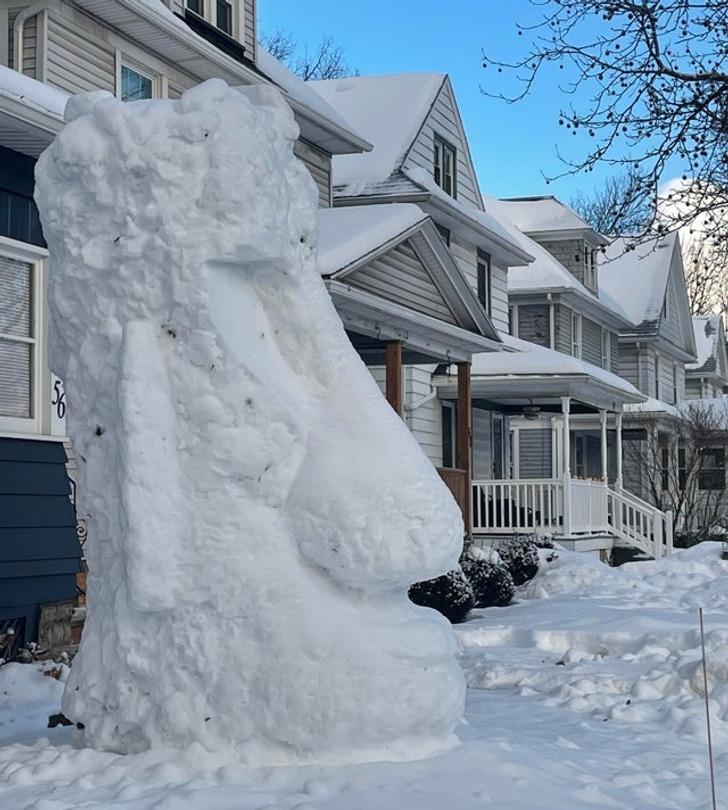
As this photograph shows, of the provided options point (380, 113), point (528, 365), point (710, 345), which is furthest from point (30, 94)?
point (710, 345)

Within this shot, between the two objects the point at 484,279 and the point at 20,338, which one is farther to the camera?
the point at 484,279

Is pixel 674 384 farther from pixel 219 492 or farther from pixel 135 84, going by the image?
pixel 219 492

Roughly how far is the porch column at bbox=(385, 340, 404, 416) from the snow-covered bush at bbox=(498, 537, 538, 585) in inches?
98.0

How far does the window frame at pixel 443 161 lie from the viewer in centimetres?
2269

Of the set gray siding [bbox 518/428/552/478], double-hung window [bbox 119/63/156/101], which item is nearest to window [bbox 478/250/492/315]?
gray siding [bbox 518/428/552/478]

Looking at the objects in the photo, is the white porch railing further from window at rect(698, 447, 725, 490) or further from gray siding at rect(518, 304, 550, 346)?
window at rect(698, 447, 725, 490)

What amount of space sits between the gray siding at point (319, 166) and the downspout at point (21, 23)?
5853mm

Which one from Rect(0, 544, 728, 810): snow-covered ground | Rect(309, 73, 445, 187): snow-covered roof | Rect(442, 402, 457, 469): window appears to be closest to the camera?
Rect(0, 544, 728, 810): snow-covered ground

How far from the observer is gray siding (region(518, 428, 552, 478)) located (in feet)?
98.7

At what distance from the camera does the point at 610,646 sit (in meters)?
9.51

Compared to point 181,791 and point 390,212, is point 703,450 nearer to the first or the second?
point 390,212

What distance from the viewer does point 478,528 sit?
19844 millimetres

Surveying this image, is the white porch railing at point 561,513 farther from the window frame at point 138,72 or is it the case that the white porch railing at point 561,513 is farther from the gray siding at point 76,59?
the gray siding at point 76,59

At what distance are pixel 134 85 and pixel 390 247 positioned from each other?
148 inches
